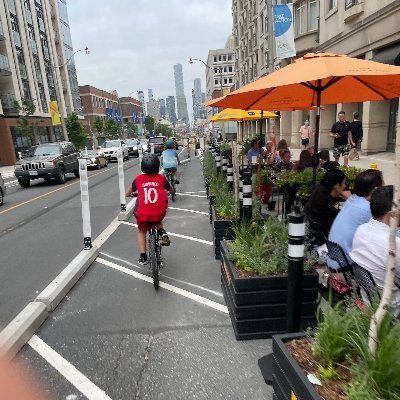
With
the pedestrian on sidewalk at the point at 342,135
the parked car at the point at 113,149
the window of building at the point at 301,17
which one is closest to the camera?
the pedestrian on sidewalk at the point at 342,135

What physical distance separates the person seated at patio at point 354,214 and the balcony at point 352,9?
48.4ft

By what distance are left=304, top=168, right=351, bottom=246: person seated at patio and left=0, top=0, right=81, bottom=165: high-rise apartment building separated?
3867 cm

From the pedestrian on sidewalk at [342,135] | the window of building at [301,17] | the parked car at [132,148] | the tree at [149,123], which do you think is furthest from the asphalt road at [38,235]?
the tree at [149,123]

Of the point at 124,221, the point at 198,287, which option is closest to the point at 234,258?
the point at 198,287

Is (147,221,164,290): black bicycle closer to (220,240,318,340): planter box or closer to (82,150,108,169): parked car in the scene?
(220,240,318,340): planter box

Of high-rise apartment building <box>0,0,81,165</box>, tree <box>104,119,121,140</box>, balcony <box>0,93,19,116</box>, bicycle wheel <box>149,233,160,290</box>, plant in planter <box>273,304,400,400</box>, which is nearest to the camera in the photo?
plant in planter <box>273,304,400,400</box>

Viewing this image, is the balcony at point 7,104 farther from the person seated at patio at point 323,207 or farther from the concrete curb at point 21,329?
the person seated at patio at point 323,207

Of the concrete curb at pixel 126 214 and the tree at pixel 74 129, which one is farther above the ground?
the tree at pixel 74 129

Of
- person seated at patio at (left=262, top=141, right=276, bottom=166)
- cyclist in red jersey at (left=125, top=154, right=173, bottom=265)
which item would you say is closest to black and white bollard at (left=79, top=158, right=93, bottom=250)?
cyclist in red jersey at (left=125, top=154, right=173, bottom=265)

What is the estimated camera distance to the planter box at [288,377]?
6.44ft

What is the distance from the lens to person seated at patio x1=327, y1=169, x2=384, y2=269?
11.5 feet

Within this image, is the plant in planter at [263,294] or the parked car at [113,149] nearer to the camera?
the plant in planter at [263,294]

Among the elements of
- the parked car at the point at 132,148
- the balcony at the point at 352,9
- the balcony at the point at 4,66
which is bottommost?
the parked car at the point at 132,148

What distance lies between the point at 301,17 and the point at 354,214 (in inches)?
952
